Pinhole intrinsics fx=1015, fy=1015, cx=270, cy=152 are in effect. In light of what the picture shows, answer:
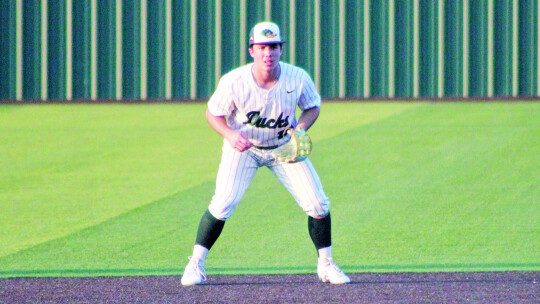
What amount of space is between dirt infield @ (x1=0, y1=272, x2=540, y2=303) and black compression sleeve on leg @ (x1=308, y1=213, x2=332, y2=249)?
270mm

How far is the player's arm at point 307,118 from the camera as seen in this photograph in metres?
6.56

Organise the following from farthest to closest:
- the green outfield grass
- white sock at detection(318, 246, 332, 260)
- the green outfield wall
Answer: the green outfield wall
the green outfield grass
white sock at detection(318, 246, 332, 260)

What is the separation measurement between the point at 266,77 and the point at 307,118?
418mm

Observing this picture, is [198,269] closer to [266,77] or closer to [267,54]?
[266,77]

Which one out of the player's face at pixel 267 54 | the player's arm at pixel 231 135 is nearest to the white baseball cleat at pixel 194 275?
the player's arm at pixel 231 135

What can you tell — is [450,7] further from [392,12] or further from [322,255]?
[322,255]

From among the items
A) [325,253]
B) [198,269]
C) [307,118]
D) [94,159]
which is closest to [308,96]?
[307,118]

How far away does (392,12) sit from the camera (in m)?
20.4

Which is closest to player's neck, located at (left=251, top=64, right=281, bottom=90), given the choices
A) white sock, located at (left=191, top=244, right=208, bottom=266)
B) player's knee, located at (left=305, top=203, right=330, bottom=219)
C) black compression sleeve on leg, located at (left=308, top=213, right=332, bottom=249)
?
player's knee, located at (left=305, top=203, right=330, bottom=219)

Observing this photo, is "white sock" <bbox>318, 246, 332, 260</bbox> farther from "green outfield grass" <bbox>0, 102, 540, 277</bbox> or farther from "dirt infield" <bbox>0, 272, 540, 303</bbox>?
"green outfield grass" <bbox>0, 102, 540, 277</bbox>

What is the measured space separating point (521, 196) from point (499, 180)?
0.99 m

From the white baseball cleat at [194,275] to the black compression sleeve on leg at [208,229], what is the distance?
143 mm

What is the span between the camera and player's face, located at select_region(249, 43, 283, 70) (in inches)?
248

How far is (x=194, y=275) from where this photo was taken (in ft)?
21.9
